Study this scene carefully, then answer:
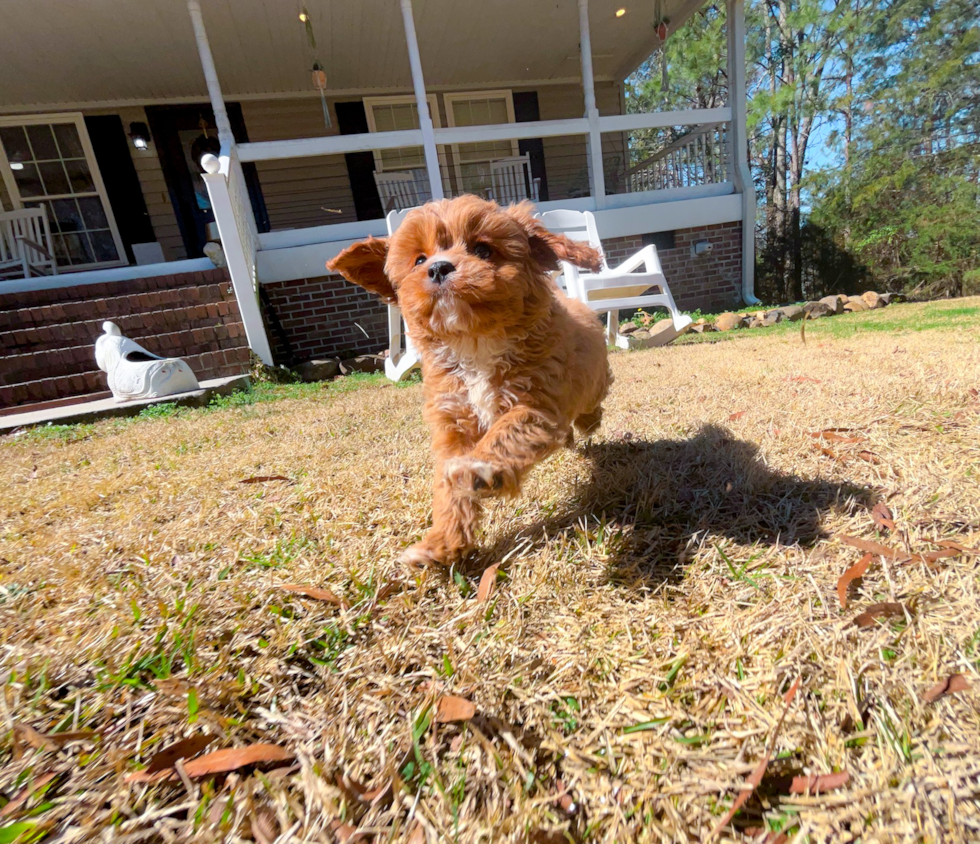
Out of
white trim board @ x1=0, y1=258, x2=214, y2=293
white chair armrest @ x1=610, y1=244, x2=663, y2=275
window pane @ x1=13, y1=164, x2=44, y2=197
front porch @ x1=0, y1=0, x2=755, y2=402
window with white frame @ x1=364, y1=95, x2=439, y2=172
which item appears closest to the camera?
white chair armrest @ x1=610, y1=244, x2=663, y2=275

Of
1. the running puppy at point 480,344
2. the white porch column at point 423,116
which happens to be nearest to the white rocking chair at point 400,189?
the white porch column at point 423,116

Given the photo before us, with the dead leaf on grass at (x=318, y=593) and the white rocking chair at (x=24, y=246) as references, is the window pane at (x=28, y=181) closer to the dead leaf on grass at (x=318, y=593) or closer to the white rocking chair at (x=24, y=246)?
the white rocking chair at (x=24, y=246)

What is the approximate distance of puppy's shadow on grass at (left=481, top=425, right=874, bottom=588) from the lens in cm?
168

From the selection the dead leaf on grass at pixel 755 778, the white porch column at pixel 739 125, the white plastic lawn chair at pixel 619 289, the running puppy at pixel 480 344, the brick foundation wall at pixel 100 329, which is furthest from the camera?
the white porch column at pixel 739 125

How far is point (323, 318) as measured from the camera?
8.52 m


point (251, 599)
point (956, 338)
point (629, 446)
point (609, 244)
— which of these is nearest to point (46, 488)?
point (251, 599)

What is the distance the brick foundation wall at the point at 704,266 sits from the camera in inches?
404

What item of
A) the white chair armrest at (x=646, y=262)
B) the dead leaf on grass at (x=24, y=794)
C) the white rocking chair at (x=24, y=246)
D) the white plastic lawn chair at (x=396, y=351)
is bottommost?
the dead leaf on grass at (x=24, y=794)

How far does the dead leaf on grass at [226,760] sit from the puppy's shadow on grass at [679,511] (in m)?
0.87

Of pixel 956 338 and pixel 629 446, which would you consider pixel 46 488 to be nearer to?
pixel 629 446

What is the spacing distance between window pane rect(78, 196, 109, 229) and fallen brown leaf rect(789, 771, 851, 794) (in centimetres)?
1455

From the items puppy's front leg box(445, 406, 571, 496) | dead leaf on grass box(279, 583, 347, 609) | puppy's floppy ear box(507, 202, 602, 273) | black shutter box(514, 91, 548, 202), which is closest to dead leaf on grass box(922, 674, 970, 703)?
puppy's front leg box(445, 406, 571, 496)

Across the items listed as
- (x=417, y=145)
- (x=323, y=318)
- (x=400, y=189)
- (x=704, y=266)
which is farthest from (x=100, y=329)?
(x=704, y=266)

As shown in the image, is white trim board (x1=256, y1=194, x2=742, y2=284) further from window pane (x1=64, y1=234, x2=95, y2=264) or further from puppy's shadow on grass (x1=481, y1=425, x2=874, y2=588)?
puppy's shadow on grass (x1=481, y1=425, x2=874, y2=588)
